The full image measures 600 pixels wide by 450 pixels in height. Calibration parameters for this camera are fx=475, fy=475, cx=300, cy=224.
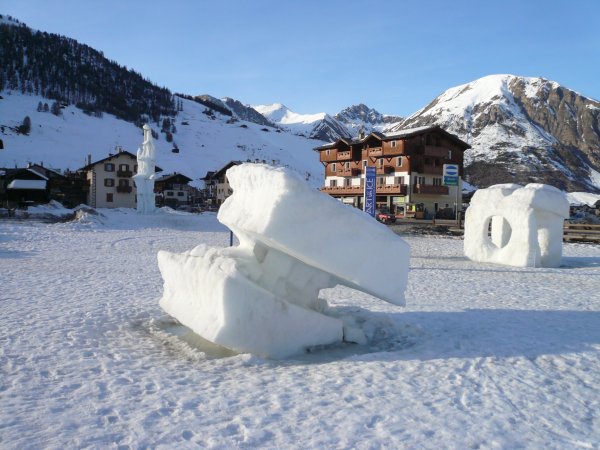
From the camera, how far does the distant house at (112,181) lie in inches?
2373

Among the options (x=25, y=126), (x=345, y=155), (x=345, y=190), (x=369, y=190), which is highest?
(x=25, y=126)

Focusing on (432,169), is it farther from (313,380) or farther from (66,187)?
(313,380)

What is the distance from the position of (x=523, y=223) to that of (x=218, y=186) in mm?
67063

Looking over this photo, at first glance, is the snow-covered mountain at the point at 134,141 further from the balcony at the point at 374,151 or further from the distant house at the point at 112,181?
the balcony at the point at 374,151

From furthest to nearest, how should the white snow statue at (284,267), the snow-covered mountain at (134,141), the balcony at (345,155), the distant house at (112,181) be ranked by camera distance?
the snow-covered mountain at (134,141)
the balcony at (345,155)
the distant house at (112,181)
the white snow statue at (284,267)

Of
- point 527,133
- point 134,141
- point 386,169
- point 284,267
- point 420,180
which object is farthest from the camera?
point 527,133

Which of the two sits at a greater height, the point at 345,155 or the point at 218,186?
the point at 345,155

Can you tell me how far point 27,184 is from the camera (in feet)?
182

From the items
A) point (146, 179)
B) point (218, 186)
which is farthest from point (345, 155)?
point (146, 179)

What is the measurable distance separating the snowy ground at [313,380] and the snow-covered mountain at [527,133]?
359 ft

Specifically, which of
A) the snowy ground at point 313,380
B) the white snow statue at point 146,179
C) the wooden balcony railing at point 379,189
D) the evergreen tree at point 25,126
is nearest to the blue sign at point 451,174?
the wooden balcony railing at point 379,189

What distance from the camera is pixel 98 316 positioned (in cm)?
827

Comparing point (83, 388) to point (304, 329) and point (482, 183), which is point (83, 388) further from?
point (482, 183)

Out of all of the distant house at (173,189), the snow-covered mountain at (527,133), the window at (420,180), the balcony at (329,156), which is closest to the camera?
the window at (420,180)
